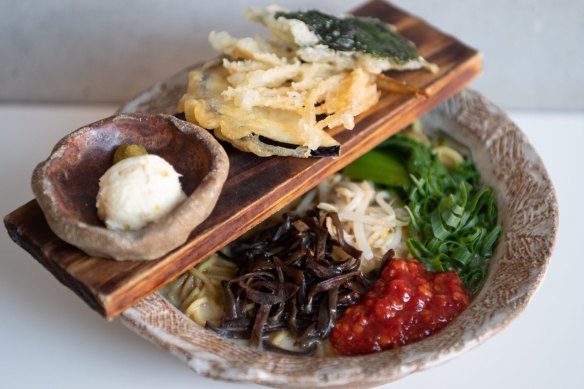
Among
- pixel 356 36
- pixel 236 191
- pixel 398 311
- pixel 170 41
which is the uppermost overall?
pixel 356 36

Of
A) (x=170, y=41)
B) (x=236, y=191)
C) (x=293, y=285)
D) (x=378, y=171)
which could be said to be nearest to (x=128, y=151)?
(x=236, y=191)

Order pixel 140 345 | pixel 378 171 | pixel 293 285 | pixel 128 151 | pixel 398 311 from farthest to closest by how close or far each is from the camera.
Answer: pixel 378 171 < pixel 140 345 < pixel 293 285 < pixel 398 311 < pixel 128 151

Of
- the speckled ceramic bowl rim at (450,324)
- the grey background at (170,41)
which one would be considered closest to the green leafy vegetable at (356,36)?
the speckled ceramic bowl rim at (450,324)

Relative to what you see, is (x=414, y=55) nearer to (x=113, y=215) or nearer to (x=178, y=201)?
(x=178, y=201)

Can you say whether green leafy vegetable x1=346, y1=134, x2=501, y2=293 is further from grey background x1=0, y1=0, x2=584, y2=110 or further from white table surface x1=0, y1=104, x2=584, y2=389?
grey background x1=0, y1=0, x2=584, y2=110

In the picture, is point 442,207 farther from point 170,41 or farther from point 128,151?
point 170,41

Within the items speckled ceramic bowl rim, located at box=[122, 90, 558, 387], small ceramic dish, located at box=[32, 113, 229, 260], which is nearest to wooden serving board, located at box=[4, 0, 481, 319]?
small ceramic dish, located at box=[32, 113, 229, 260]

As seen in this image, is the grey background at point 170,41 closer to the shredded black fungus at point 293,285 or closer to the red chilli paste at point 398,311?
the shredded black fungus at point 293,285
